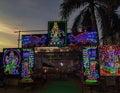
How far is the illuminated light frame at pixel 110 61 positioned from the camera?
23334 mm

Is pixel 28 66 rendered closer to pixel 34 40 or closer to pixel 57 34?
pixel 34 40

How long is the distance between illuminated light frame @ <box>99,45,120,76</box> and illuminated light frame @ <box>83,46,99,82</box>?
53cm

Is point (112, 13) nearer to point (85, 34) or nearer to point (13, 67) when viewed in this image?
point (85, 34)

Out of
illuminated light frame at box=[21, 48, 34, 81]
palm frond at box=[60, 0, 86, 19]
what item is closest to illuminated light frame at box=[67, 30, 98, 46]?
palm frond at box=[60, 0, 86, 19]

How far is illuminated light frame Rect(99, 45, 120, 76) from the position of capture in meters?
23.3

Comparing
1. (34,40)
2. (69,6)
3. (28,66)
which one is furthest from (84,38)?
(28,66)

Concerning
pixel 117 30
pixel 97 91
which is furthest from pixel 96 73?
pixel 117 30

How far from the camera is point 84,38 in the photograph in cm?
2486

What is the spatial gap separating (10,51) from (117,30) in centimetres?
1060

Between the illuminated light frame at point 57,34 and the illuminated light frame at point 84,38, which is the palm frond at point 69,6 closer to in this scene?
the illuminated light frame at point 57,34

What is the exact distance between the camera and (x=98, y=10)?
2691 centimetres

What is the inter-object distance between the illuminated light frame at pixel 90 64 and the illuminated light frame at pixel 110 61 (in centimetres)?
53

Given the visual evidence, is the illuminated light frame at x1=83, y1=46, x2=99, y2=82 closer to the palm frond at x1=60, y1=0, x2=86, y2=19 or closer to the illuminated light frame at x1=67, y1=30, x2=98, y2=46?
the illuminated light frame at x1=67, y1=30, x2=98, y2=46

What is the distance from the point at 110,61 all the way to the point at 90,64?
180 centimetres
